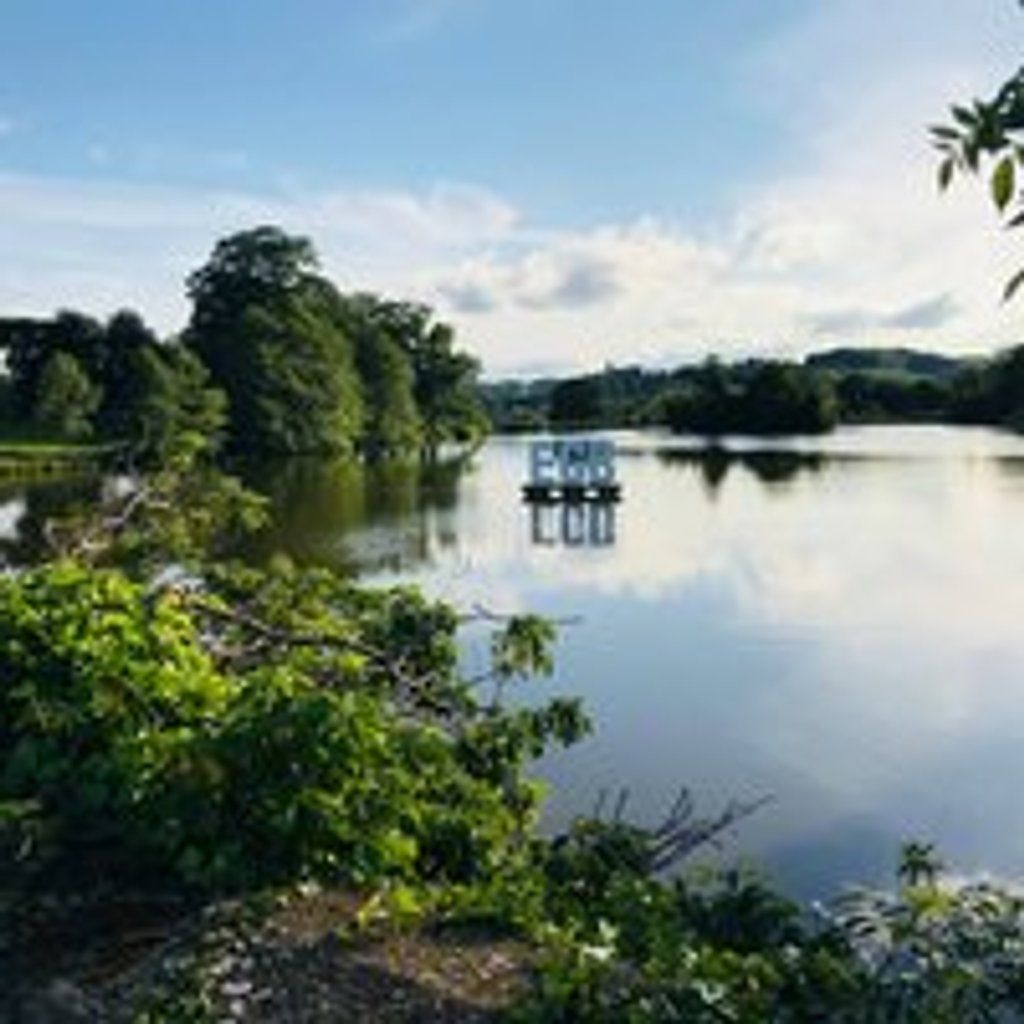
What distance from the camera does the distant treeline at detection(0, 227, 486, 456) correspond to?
308 ft

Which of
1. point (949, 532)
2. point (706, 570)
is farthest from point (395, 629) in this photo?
point (949, 532)

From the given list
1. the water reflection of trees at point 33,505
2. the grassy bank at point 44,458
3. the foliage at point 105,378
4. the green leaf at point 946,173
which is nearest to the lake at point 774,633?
the water reflection of trees at point 33,505

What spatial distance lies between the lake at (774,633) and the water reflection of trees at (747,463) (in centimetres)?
651

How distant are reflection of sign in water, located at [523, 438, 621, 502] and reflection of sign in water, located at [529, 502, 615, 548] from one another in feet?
3.10

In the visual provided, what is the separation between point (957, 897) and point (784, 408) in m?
148

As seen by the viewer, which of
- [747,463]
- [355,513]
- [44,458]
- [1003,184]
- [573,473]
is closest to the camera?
[1003,184]

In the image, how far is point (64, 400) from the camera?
93.9 m

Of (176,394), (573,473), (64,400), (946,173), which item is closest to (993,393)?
(176,394)

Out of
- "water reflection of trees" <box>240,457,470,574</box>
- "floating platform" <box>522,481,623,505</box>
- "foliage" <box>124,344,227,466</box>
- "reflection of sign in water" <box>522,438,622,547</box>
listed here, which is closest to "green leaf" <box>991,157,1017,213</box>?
"water reflection of trees" <box>240,457,470,574</box>

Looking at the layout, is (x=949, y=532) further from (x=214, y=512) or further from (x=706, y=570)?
(x=214, y=512)

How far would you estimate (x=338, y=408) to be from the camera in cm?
10469

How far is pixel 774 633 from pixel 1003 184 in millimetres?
25575

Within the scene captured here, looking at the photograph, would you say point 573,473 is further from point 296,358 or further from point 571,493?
point 296,358

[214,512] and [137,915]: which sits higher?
[214,512]
